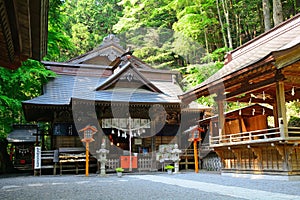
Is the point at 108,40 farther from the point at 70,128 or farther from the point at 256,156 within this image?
the point at 256,156

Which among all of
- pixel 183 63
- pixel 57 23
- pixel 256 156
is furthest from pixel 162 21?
pixel 256 156

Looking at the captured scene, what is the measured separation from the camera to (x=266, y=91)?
37.6 feet

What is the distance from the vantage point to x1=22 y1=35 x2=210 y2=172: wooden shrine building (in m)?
14.3

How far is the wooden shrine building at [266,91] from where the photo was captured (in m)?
8.25

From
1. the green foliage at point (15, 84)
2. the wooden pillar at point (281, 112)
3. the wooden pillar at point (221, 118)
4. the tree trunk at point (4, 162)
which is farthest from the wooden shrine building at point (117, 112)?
the wooden pillar at point (281, 112)

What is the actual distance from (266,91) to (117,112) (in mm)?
7180

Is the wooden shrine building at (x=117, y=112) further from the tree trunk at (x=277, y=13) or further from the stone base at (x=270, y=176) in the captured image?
the tree trunk at (x=277, y=13)

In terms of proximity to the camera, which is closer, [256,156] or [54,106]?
[256,156]

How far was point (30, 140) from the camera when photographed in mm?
22266

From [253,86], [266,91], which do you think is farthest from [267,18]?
[253,86]

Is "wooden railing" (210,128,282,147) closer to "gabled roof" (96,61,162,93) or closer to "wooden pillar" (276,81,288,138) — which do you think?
"wooden pillar" (276,81,288,138)

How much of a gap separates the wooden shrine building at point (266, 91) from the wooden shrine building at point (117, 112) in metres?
3.29

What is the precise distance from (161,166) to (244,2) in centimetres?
1402

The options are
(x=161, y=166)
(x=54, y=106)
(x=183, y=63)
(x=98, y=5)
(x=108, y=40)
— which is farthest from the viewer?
(x=98, y=5)
